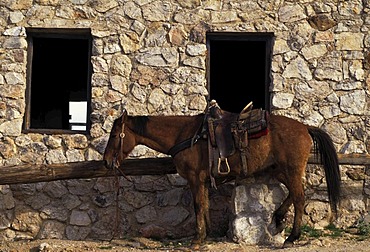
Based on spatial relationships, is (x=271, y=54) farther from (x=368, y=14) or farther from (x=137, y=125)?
(x=137, y=125)

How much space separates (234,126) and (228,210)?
1.48 m

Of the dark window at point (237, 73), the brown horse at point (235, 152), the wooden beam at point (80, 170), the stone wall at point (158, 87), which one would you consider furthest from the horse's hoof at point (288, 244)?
the dark window at point (237, 73)

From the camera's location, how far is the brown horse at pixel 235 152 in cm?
644

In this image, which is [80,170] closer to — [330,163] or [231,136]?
[231,136]

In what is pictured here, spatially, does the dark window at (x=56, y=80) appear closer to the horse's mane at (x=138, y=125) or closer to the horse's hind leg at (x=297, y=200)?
the horse's mane at (x=138, y=125)

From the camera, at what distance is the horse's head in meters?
6.70

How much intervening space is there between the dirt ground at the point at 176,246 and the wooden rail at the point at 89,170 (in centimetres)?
81

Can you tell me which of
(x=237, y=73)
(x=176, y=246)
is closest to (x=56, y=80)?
(x=237, y=73)

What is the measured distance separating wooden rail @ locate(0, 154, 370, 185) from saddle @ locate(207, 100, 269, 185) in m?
0.77

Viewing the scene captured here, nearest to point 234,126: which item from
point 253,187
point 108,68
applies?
point 253,187

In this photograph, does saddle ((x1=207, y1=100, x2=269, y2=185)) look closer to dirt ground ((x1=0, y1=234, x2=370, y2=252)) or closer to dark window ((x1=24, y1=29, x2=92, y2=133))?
dirt ground ((x1=0, y1=234, x2=370, y2=252))

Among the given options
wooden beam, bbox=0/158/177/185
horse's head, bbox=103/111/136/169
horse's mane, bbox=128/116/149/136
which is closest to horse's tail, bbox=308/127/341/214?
wooden beam, bbox=0/158/177/185

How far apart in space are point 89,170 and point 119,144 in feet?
2.16

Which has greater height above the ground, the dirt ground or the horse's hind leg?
the horse's hind leg
